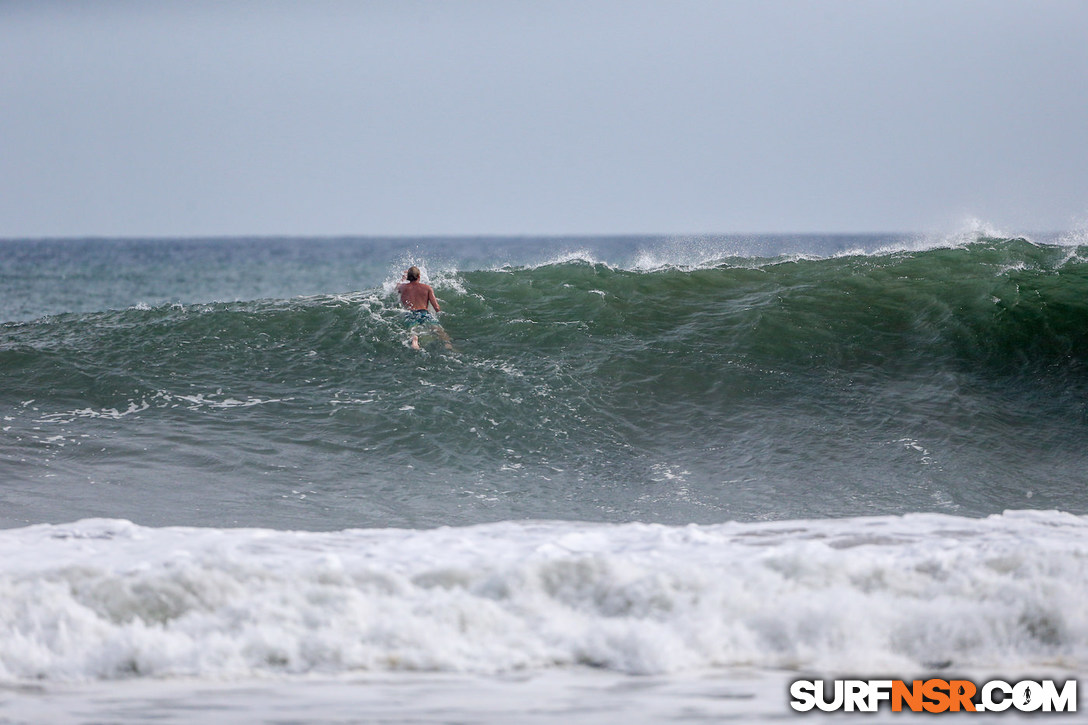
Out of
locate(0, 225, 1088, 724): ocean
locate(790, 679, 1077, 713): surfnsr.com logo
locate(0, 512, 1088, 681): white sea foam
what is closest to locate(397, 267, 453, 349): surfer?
locate(0, 225, 1088, 724): ocean

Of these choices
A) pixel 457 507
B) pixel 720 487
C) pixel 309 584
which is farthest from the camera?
pixel 720 487

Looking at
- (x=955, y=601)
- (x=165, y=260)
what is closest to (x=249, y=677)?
(x=955, y=601)

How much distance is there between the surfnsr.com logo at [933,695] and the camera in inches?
139

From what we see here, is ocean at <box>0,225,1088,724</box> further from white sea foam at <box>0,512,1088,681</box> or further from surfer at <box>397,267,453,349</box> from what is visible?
surfer at <box>397,267,453,349</box>

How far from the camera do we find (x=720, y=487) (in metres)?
7.58

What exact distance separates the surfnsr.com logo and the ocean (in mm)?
143

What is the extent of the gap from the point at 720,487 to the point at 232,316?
22.9 ft

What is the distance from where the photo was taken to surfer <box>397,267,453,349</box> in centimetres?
1127

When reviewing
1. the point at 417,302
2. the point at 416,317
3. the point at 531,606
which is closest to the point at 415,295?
the point at 417,302

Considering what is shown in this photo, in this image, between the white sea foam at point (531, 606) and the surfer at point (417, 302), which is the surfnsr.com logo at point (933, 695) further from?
the surfer at point (417, 302)

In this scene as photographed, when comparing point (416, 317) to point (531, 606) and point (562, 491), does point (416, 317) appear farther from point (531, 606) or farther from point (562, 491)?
point (531, 606)

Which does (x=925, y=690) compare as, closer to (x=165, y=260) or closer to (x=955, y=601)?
(x=955, y=601)

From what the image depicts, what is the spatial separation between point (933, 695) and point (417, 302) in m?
8.48

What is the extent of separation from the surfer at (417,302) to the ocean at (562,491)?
25 cm
